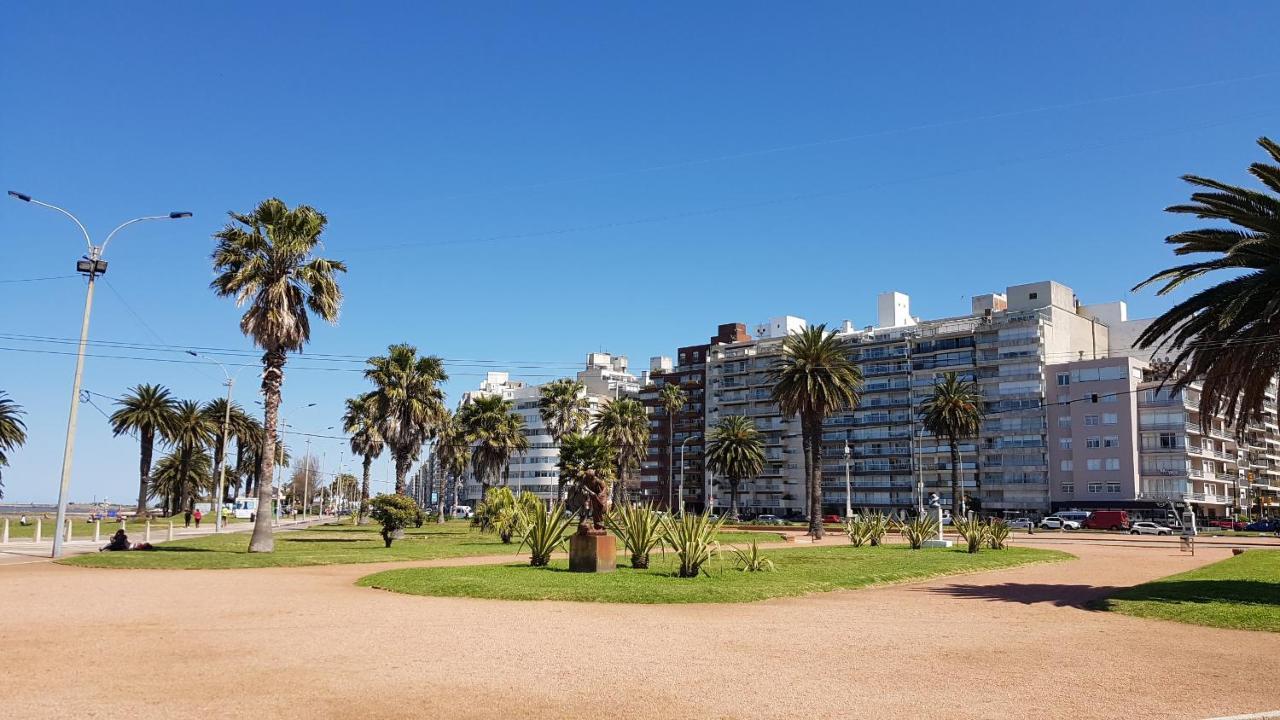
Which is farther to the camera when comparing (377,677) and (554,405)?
(554,405)

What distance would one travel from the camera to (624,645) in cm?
1239

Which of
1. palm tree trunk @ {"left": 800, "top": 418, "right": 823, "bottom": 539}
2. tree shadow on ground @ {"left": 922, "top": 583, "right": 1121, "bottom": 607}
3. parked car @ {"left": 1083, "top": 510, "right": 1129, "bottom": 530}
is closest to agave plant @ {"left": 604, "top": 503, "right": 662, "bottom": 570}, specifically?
tree shadow on ground @ {"left": 922, "top": 583, "right": 1121, "bottom": 607}

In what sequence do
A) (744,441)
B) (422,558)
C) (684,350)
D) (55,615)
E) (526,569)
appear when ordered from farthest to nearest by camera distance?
(684,350) → (744,441) → (422,558) → (526,569) → (55,615)

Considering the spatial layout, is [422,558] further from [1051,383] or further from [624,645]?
[1051,383]

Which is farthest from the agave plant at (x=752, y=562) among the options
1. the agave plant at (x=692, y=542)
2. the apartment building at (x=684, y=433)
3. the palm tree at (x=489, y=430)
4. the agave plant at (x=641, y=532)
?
the apartment building at (x=684, y=433)

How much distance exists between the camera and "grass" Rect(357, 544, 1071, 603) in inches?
721

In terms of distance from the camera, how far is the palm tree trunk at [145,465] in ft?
241

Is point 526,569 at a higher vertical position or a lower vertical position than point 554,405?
lower

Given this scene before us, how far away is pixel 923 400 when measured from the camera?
116m

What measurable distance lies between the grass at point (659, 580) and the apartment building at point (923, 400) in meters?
73.4

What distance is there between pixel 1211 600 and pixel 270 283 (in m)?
29.9

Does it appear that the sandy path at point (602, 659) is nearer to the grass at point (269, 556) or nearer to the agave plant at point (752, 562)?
the agave plant at point (752, 562)

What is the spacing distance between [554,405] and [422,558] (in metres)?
62.2

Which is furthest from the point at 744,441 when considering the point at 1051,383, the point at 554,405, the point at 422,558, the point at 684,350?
the point at 422,558
